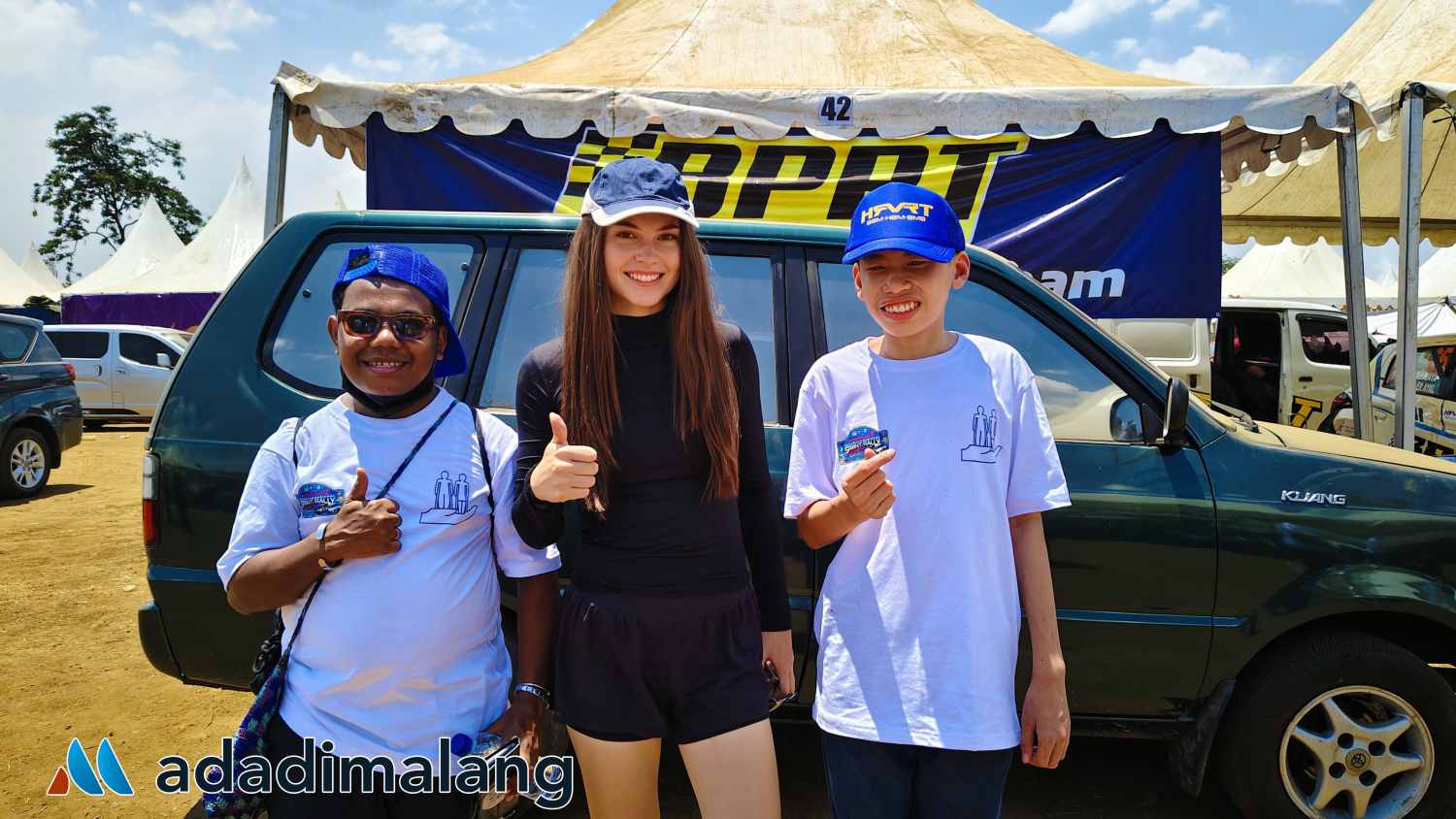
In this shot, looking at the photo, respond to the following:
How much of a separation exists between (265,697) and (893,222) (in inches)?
58.8

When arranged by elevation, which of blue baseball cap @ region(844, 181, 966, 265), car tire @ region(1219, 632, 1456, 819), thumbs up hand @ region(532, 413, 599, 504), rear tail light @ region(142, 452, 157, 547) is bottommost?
car tire @ region(1219, 632, 1456, 819)

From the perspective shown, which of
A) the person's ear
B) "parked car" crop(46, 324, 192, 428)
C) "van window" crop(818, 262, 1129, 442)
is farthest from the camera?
"parked car" crop(46, 324, 192, 428)

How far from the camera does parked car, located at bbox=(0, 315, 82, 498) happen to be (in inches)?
313

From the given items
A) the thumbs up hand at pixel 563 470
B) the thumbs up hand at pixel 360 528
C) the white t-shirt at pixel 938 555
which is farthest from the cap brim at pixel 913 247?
the thumbs up hand at pixel 360 528

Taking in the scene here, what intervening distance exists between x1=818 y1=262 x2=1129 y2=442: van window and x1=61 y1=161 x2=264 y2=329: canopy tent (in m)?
21.3

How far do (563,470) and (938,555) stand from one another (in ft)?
2.28

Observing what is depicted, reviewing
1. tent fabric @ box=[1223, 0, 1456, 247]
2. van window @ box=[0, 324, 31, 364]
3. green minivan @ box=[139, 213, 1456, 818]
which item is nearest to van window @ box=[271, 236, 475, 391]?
green minivan @ box=[139, 213, 1456, 818]

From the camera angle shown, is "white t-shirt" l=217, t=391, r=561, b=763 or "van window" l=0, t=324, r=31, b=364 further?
"van window" l=0, t=324, r=31, b=364

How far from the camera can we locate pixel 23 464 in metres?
8.27

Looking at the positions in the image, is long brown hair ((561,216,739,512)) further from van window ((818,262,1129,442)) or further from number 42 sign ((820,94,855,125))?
number 42 sign ((820,94,855,125))

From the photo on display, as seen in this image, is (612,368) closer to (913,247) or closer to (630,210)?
(630,210)

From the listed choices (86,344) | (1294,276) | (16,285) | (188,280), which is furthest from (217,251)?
(1294,276)

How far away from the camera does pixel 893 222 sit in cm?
154

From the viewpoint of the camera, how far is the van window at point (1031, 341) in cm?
255
